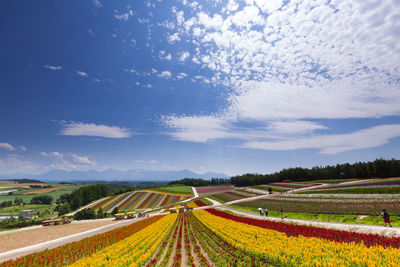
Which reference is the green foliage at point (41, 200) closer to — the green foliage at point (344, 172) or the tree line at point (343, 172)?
the tree line at point (343, 172)

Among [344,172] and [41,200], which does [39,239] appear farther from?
[41,200]

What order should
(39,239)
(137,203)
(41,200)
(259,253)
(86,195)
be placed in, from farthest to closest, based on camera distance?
1. (41,200)
2. (86,195)
3. (137,203)
4. (39,239)
5. (259,253)

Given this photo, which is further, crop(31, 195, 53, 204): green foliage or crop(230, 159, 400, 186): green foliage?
crop(31, 195, 53, 204): green foliage

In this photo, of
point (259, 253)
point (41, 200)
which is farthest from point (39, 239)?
point (41, 200)

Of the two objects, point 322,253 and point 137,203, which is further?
point 137,203

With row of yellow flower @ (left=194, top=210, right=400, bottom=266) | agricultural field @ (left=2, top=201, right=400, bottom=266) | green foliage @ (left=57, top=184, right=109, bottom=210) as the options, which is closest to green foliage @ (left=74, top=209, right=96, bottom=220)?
green foliage @ (left=57, top=184, right=109, bottom=210)

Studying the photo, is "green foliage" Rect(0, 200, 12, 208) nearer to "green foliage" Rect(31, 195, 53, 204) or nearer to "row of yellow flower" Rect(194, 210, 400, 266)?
"green foliage" Rect(31, 195, 53, 204)

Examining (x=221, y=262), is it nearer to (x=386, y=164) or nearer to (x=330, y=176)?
(x=386, y=164)

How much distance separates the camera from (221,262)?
12086mm

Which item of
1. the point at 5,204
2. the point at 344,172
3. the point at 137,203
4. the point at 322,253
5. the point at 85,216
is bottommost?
the point at 5,204

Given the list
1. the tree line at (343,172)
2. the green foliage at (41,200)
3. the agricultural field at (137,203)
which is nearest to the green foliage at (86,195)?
the agricultural field at (137,203)

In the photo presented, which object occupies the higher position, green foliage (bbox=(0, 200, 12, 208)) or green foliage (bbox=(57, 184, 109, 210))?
green foliage (bbox=(57, 184, 109, 210))

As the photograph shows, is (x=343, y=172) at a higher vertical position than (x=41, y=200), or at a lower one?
higher

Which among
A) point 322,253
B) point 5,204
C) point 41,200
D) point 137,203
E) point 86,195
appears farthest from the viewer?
point 41,200
